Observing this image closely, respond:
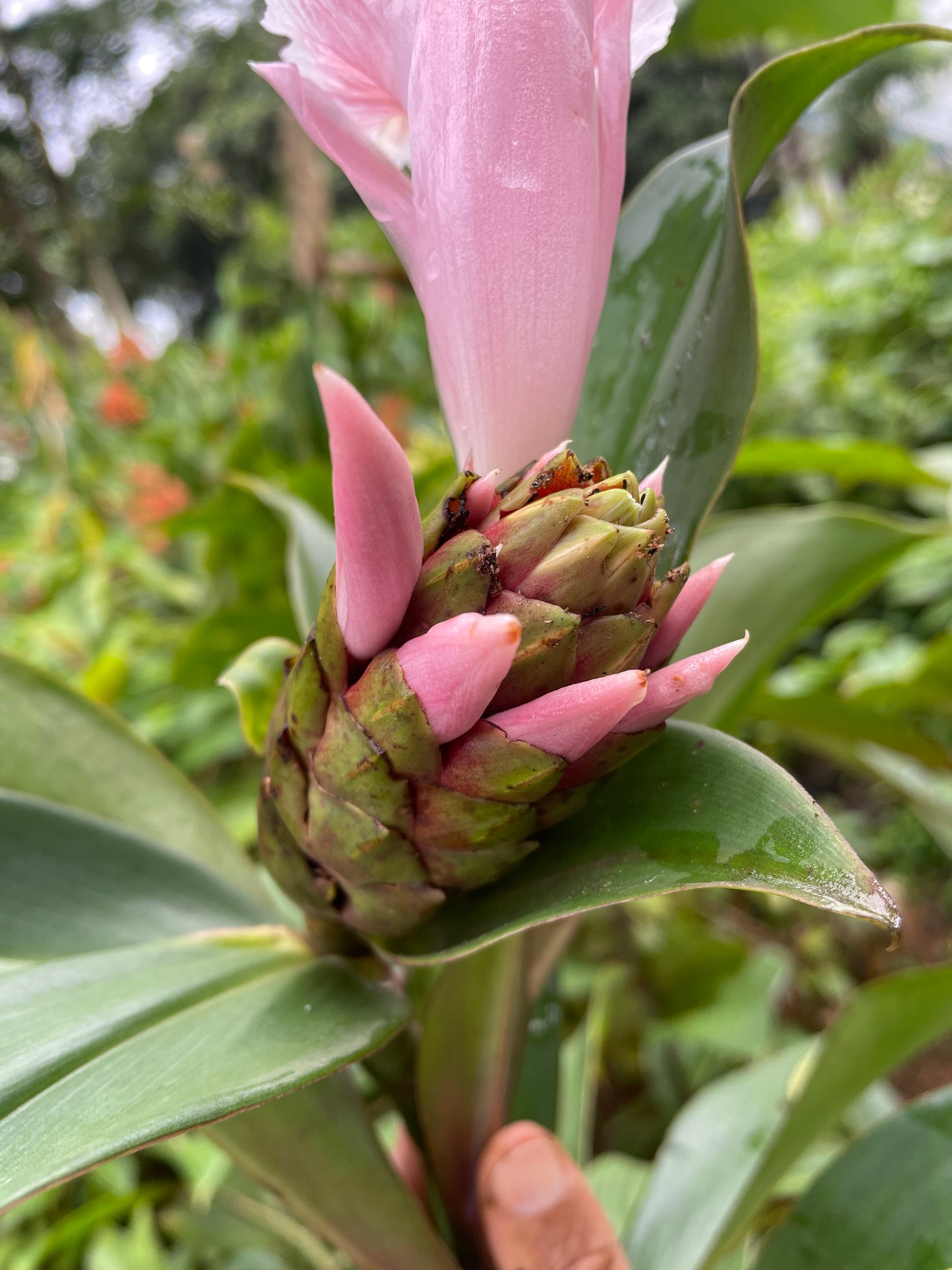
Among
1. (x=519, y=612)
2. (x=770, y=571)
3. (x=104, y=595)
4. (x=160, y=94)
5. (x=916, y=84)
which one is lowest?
(x=916, y=84)

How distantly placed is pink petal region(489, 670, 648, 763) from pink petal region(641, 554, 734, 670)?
3cm

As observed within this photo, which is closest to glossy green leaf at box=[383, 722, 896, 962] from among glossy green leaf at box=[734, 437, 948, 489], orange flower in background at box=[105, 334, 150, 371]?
glossy green leaf at box=[734, 437, 948, 489]

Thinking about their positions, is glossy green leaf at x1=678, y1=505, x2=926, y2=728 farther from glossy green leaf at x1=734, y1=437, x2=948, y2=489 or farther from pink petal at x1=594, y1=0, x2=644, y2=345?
glossy green leaf at x1=734, y1=437, x2=948, y2=489

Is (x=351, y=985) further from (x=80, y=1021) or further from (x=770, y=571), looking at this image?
(x=770, y=571)

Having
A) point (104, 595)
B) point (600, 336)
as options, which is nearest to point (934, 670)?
point (600, 336)

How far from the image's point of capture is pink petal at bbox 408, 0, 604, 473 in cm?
20

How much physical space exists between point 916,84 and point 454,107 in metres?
6.68

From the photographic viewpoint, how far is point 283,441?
4.68ft

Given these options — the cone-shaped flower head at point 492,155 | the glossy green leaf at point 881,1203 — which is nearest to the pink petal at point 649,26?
the cone-shaped flower head at point 492,155

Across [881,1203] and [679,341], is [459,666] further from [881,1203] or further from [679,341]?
[881,1203]

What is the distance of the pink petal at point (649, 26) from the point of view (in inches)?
8.6

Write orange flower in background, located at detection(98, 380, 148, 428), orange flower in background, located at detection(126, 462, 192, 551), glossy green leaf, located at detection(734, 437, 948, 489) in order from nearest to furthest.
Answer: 1. glossy green leaf, located at detection(734, 437, 948, 489)
2. orange flower in background, located at detection(126, 462, 192, 551)
3. orange flower in background, located at detection(98, 380, 148, 428)

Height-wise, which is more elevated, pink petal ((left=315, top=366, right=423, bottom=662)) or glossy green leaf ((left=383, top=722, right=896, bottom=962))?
pink petal ((left=315, top=366, right=423, bottom=662))

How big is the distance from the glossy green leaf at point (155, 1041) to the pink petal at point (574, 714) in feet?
0.33
